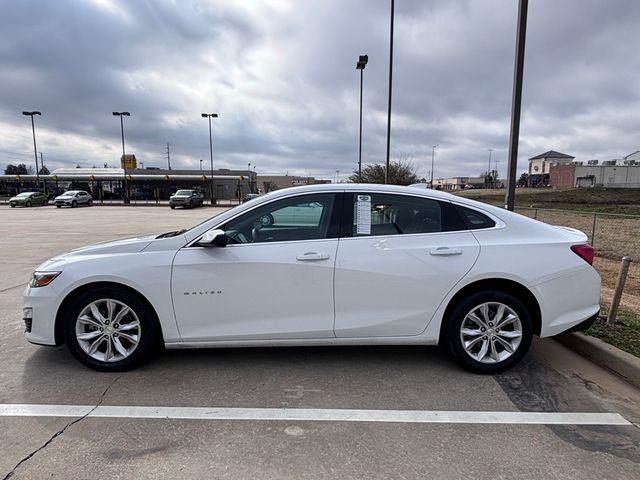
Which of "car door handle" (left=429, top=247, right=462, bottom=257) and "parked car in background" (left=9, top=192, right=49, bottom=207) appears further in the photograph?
"parked car in background" (left=9, top=192, right=49, bottom=207)

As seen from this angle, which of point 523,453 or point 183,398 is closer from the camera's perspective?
point 523,453

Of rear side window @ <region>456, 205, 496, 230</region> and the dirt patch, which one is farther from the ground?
rear side window @ <region>456, 205, 496, 230</region>

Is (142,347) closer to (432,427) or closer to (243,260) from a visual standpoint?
(243,260)

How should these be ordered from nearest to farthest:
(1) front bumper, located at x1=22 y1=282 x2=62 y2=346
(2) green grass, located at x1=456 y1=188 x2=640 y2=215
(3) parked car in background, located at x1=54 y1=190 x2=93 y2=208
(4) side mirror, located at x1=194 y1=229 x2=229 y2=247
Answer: (4) side mirror, located at x1=194 y1=229 x2=229 y2=247
(1) front bumper, located at x1=22 y1=282 x2=62 y2=346
(2) green grass, located at x1=456 y1=188 x2=640 y2=215
(3) parked car in background, located at x1=54 y1=190 x2=93 y2=208

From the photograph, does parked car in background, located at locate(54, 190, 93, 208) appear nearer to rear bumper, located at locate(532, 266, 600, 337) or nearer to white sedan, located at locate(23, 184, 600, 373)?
white sedan, located at locate(23, 184, 600, 373)

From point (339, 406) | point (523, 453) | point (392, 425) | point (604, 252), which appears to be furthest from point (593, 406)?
point (604, 252)

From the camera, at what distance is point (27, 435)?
281 cm

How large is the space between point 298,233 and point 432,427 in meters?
1.88

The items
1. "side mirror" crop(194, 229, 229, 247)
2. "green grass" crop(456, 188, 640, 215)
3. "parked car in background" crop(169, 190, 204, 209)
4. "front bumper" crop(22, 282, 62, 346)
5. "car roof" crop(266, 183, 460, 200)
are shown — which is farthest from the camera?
"parked car in background" crop(169, 190, 204, 209)

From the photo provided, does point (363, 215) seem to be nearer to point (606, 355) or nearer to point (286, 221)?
point (286, 221)

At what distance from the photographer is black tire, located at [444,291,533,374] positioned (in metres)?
3.63

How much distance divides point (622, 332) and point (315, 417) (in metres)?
3.55

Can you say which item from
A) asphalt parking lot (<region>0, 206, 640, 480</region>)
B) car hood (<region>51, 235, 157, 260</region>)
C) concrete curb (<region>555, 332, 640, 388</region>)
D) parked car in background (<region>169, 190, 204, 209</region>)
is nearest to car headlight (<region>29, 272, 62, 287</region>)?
car hood (<region>51, 235, 157, 260</region>)

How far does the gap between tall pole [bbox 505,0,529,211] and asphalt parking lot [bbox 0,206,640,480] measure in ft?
9.82
